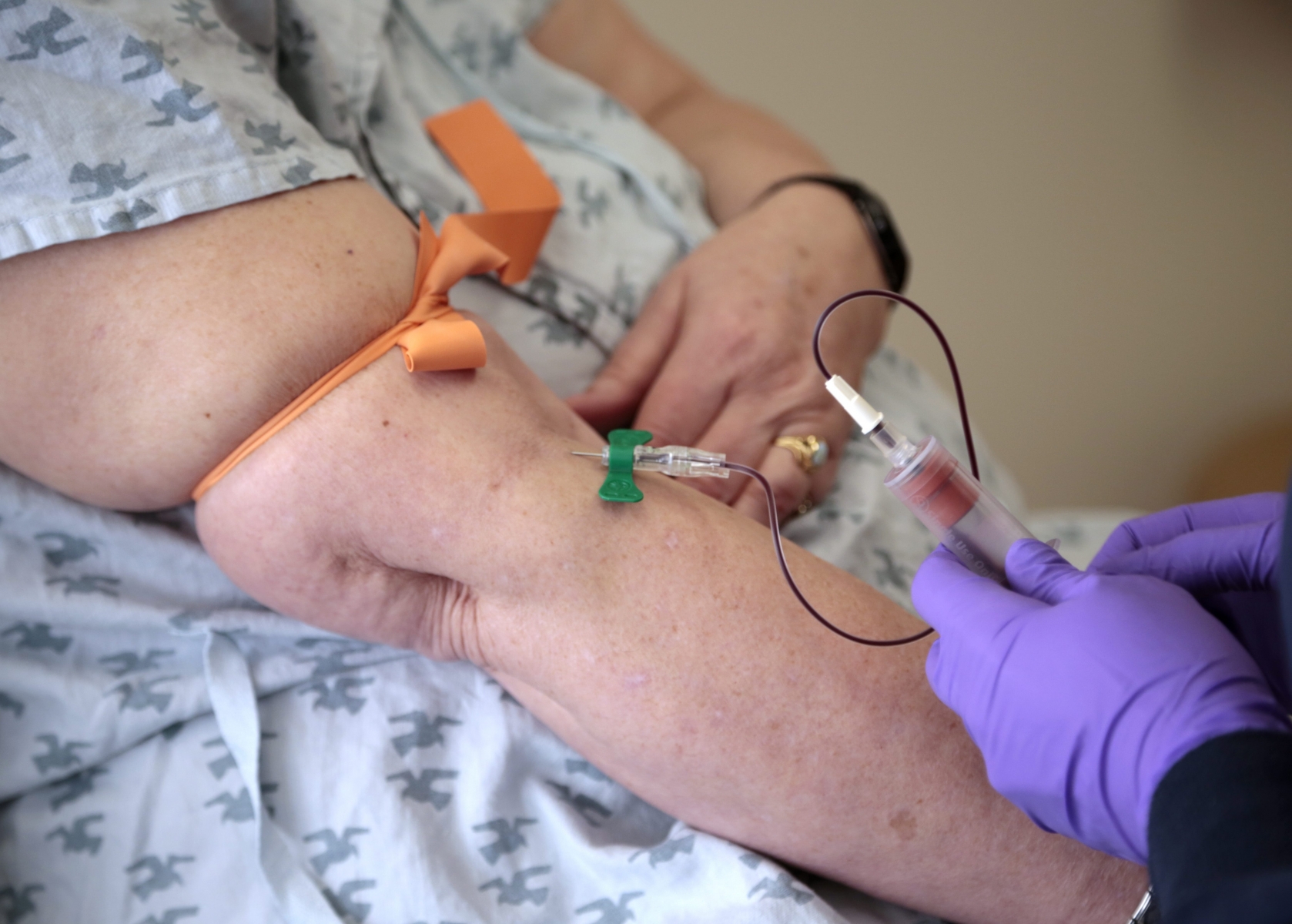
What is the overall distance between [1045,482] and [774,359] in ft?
4.77

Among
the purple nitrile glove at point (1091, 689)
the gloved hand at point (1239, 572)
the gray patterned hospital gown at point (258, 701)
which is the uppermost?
the gloved hand at point (1239, 572)

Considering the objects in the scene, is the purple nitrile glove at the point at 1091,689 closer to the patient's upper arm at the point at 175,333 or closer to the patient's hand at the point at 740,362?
the patient's hand at the point at 740,362

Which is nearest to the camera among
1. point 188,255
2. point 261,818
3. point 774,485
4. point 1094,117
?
point 188,255

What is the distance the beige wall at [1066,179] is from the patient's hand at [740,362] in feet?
3.76

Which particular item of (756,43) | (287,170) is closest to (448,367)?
(287,170)

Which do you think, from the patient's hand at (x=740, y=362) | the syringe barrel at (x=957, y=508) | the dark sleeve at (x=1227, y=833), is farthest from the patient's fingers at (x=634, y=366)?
the dark sleeve at (x=1227, y=833)

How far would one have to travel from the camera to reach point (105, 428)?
0.69 m

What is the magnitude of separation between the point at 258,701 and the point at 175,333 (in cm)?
40

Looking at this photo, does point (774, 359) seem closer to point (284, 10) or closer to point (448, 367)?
point (448, 367)

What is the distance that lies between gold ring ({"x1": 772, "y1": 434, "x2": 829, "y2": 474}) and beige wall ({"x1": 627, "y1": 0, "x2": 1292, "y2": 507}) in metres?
1.25

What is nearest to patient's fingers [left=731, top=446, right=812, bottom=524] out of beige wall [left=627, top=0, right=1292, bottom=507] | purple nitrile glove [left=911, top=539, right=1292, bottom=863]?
purple nitrile glove [left=911, top=539, right=1292, bottom=863]

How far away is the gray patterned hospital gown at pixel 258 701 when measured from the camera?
0.69 metres

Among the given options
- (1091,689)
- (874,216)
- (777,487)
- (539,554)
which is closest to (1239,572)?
(1091,689)

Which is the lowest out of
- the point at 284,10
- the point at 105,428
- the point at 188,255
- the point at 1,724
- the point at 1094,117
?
the point at 1,724
